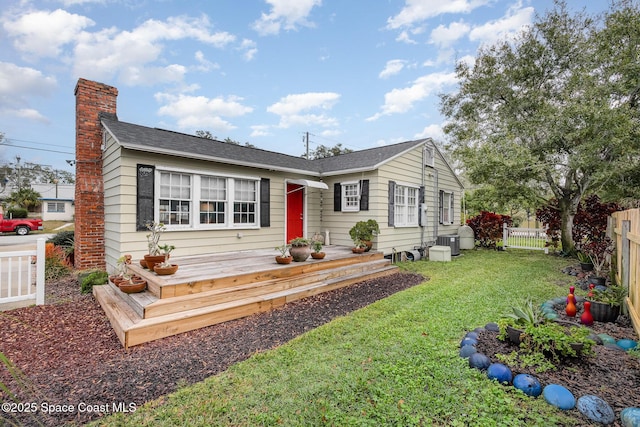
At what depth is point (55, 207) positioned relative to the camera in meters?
26.0

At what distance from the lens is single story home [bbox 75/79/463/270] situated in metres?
6.13

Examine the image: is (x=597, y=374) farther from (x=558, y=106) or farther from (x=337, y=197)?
(x=558, y=106)

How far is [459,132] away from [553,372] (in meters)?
13.2

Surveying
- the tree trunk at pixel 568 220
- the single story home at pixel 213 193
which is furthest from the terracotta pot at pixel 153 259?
the tree trunk at pixel 568 220

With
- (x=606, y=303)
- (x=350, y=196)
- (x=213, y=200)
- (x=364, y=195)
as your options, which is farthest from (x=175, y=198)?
(x=606, y=303)

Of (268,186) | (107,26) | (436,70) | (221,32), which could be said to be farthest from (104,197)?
(436,70)

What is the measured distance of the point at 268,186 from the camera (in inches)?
328

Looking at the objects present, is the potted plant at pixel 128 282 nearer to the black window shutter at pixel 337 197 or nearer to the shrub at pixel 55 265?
the shrub at pixel 55 265

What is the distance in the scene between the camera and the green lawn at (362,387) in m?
2.22

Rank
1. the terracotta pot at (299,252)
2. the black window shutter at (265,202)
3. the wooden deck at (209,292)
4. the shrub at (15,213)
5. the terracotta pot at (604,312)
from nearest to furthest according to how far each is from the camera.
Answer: the wooden deck at (209,292) < the terracotta pot at (604,312) < the terracotta pot at (299,252) < the black window shutter at (265,202) < the shrub at (15,213)

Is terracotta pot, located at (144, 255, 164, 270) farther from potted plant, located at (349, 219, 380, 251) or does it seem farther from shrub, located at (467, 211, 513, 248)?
shrub, located at (467, 211, 513, 248)

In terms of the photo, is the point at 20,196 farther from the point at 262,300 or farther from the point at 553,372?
the point at 553,372

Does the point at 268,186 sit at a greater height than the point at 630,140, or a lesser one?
lesser

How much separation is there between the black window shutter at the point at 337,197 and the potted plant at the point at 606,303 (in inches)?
253
